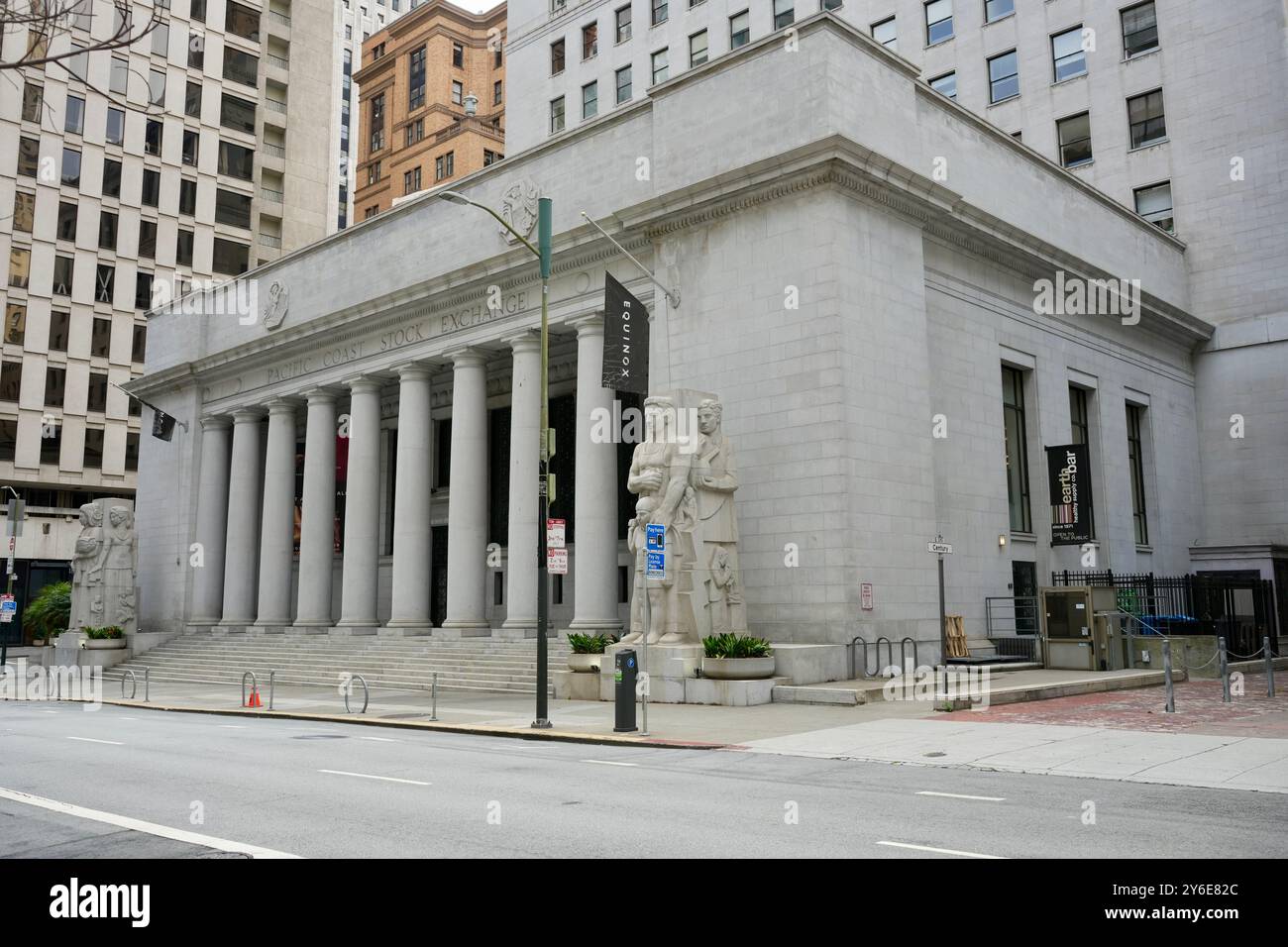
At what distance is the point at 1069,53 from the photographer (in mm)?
41719

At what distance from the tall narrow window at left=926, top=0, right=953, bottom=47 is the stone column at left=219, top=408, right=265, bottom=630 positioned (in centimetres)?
3253

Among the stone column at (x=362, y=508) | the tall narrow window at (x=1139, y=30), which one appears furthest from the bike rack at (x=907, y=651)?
the tall narrow window at (x=1139, y=30)

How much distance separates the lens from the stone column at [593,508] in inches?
1203

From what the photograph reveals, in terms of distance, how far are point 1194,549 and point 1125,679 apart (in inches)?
700

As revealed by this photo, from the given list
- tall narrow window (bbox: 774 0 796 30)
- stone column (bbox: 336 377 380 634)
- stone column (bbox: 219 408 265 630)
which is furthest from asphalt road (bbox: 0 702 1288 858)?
tall narrow window (bbox: 774 0 796 30)

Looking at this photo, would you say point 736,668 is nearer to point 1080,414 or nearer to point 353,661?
point 353,661

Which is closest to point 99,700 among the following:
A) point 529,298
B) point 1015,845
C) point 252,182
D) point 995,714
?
point 529,298

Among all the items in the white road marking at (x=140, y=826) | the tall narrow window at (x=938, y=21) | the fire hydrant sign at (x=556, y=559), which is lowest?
the white road marking at (x=140, y=826)

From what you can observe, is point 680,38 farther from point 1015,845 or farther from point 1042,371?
point 1015,845

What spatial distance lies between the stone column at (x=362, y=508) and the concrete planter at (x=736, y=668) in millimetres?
19498

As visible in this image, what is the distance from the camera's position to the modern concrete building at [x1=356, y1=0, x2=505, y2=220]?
81.9 m

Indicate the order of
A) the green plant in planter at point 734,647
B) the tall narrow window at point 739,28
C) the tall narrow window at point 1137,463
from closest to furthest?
the green plant in planter at point 734,647 → the tall narrow window at point 1137,463 → the tall narrow window at point 739,28

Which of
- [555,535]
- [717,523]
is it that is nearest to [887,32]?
[717,523]

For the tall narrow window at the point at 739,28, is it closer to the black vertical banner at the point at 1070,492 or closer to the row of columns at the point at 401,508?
the row of columns at the point at 401,508
